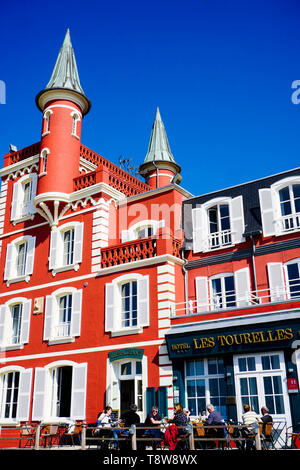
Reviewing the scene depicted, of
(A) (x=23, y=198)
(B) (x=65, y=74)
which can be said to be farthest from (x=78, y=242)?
(B) (x=65, y=74)

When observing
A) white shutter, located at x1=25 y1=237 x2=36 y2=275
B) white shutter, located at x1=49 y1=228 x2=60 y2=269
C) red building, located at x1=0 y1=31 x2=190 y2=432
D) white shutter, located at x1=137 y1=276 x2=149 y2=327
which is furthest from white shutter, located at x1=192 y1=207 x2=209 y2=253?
white shutter, located at x1=25 y1=237 x2=36 y2=275

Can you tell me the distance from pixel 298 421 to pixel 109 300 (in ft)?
29.8

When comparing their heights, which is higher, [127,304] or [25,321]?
[127,304]

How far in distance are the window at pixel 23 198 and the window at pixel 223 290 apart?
10334 millimetres

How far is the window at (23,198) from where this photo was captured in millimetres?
26297

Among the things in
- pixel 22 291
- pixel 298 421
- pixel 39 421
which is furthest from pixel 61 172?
pixel 298 421

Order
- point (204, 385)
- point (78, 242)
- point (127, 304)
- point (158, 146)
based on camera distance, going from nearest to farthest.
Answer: point (204, 385), point (127, 304), point (78, 242), point (158, 146)

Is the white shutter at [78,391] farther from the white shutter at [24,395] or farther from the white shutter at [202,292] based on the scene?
the white shutter at [202,292]

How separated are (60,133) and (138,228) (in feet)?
21.3

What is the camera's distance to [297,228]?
19.3 meters

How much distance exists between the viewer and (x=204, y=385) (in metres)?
18.1

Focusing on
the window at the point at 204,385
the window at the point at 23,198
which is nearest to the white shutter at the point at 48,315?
the window at the point at 23,198

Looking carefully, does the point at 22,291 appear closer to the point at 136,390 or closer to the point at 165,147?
the point at 136,390

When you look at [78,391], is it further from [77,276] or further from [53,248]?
[53,248]
